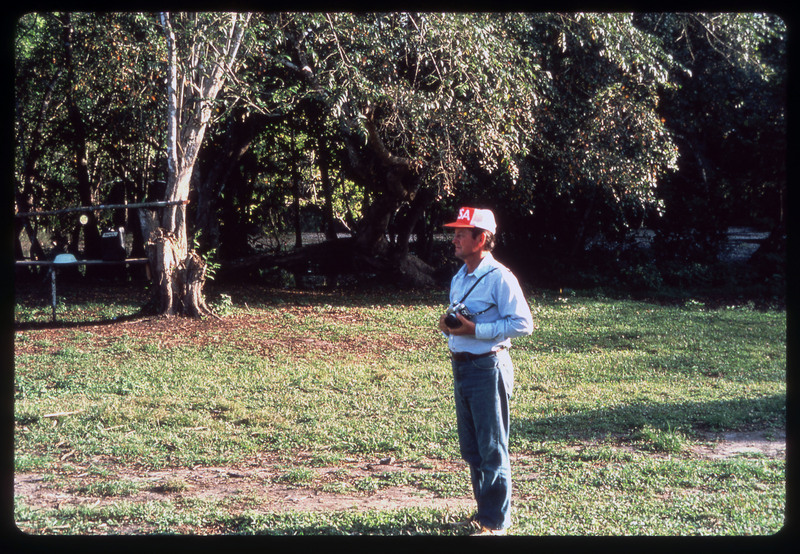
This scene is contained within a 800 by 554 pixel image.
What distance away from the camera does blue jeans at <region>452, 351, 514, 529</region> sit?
4.29 m

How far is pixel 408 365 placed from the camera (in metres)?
9.39

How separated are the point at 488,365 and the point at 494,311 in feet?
1.02

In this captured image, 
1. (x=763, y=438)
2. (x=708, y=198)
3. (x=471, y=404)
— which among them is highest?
(x=708, y=198)

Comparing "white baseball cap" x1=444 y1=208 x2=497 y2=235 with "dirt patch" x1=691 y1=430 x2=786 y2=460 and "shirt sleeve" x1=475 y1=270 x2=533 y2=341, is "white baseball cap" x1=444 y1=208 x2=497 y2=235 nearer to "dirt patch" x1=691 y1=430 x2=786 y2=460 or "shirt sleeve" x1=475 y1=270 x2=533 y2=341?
"shirt sleeve" x1=475 y1=270 x2=533 y2=341

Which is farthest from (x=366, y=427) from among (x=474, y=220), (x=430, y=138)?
(x=430, y=138)

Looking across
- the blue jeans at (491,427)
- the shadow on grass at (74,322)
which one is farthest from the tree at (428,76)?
the blue jeans at (491,427)

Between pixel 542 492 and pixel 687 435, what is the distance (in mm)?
2004

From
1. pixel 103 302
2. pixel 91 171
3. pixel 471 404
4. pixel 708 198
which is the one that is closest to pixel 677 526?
pixel 471 404

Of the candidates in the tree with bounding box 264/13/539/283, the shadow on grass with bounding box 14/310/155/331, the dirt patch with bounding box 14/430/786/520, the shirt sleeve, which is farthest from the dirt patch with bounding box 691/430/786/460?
the shadow on grass with bounding box 14/310/155/331

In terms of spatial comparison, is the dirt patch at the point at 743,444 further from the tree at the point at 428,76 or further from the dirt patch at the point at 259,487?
the tree at the point at 428,76

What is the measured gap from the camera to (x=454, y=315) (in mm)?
4305

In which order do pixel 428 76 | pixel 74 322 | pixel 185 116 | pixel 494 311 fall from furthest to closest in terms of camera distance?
pixel 74 322 → pixel 185 116 → pixel 428 76 → pixel 494 311

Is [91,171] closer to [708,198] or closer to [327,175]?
[327,175]

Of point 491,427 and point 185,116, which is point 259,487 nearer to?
point 491,427
